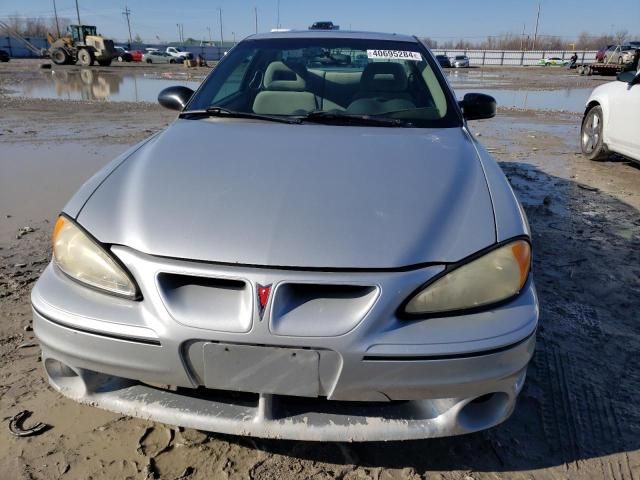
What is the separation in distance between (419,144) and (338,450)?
1.32 metres

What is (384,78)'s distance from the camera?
2994mm

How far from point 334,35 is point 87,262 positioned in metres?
2.27

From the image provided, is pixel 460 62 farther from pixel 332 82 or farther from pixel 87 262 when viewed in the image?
pixel 87 262

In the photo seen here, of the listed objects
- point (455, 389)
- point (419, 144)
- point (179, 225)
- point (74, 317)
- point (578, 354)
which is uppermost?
point (419, 144)

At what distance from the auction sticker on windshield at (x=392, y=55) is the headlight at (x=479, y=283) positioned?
71.8 inches

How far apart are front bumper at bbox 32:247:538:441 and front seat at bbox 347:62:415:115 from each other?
1.43 m

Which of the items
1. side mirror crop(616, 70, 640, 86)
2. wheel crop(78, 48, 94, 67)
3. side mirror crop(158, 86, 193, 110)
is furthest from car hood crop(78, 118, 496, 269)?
wheel crop(78, 48, 94, 67)

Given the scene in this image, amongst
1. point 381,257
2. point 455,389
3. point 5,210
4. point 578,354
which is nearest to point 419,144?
point 381,257

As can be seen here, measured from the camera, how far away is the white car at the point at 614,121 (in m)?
5.79

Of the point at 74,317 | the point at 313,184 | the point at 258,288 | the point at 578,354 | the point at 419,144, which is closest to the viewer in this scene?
the point at 258,288

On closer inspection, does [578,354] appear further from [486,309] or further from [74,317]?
[74,317]

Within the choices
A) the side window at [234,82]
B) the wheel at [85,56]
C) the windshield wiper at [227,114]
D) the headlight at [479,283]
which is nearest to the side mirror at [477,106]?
the windshield wiper at [227,114]

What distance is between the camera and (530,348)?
1.57 meters

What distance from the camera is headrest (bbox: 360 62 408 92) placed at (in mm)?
2930
